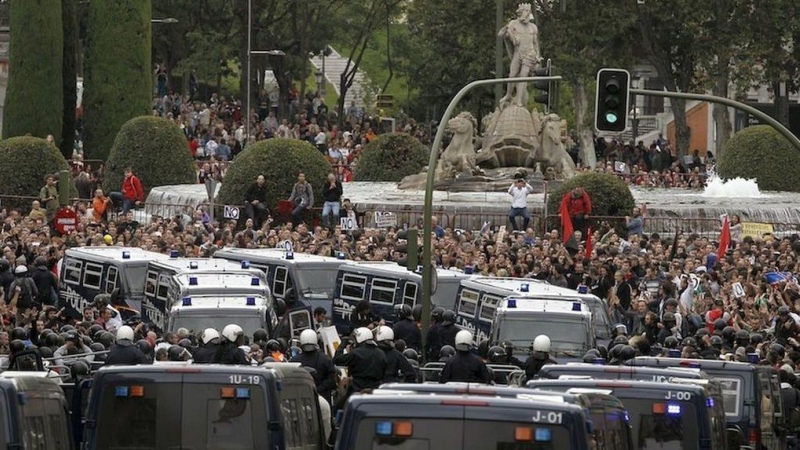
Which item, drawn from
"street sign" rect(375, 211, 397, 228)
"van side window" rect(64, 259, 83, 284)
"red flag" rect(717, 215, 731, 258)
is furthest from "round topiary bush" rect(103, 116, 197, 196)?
"red flag" rect(717, 215, 731, 258)

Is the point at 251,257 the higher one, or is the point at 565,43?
the point at 565,43

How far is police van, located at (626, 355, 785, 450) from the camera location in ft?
61.9

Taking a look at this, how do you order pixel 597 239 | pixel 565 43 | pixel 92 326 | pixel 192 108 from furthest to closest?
1. pixel 192 108
2. pixel 565 43
3. pixel 597 239
4. pixel 92 326

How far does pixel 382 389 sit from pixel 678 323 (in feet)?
52.0

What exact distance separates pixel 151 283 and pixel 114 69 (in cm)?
2626

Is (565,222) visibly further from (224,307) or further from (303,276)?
(224,307)

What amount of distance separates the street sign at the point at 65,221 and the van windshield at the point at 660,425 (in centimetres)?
2410

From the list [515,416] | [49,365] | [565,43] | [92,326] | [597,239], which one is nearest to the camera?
[515,416]

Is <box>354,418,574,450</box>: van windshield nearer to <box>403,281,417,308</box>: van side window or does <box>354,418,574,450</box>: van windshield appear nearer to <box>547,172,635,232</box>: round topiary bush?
<box>403,281,417,308</box>: van side window

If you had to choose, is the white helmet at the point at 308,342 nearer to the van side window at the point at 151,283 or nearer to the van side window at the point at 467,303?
the van side window at the point at 467,303

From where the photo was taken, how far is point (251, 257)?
110 ft

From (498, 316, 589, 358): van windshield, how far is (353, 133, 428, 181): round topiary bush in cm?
2851

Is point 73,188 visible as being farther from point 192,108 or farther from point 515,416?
point 515,416

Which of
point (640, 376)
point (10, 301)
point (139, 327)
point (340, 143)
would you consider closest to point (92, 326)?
point (139, 327)
